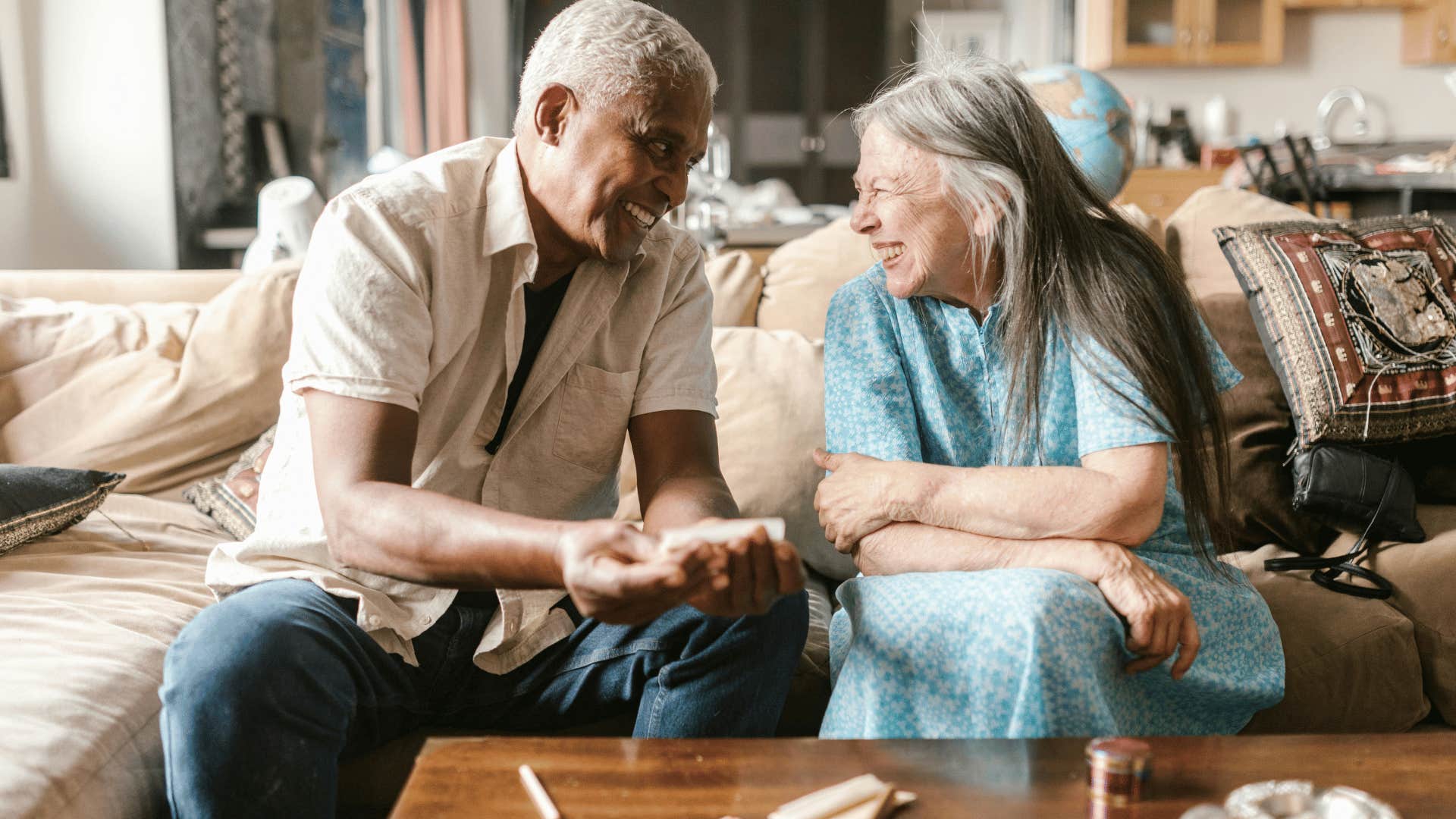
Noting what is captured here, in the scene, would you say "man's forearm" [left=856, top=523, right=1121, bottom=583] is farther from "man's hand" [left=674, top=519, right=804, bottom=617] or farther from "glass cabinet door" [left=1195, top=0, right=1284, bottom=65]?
"glass cabinet door" [left=1195, top=0, right=1284, bottom=65]

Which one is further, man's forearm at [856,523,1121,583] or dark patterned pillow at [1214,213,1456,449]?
dark patterned pillow at [1214,213,1456,449]

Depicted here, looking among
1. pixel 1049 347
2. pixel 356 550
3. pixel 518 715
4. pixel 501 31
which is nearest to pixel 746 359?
pixel 1049 347

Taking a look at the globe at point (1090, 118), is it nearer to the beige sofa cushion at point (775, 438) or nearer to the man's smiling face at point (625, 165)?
the beige sofa cushion at point (775, 438)

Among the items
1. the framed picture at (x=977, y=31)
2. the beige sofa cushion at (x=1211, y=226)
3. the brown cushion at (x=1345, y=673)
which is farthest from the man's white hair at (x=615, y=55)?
the framed picture at (x=977, y=31)

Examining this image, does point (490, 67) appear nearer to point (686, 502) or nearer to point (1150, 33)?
point (1150, 33)

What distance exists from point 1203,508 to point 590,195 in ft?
2.73

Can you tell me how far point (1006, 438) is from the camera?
1440 mm

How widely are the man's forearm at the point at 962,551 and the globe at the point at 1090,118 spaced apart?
119 centimetres

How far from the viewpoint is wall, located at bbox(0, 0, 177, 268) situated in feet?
11.0

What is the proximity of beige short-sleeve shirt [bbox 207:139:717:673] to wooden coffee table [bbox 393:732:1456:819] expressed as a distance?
377 mm

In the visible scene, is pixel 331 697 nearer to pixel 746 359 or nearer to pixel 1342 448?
pixel 746 359

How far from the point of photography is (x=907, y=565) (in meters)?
1.35

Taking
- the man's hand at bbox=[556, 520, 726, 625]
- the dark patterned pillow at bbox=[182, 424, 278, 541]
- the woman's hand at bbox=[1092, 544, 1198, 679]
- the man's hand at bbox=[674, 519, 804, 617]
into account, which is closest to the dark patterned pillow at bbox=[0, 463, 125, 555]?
the dark patterned pillow at bbox=[182, 424, 278, 541]

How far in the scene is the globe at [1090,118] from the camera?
7.57ft
